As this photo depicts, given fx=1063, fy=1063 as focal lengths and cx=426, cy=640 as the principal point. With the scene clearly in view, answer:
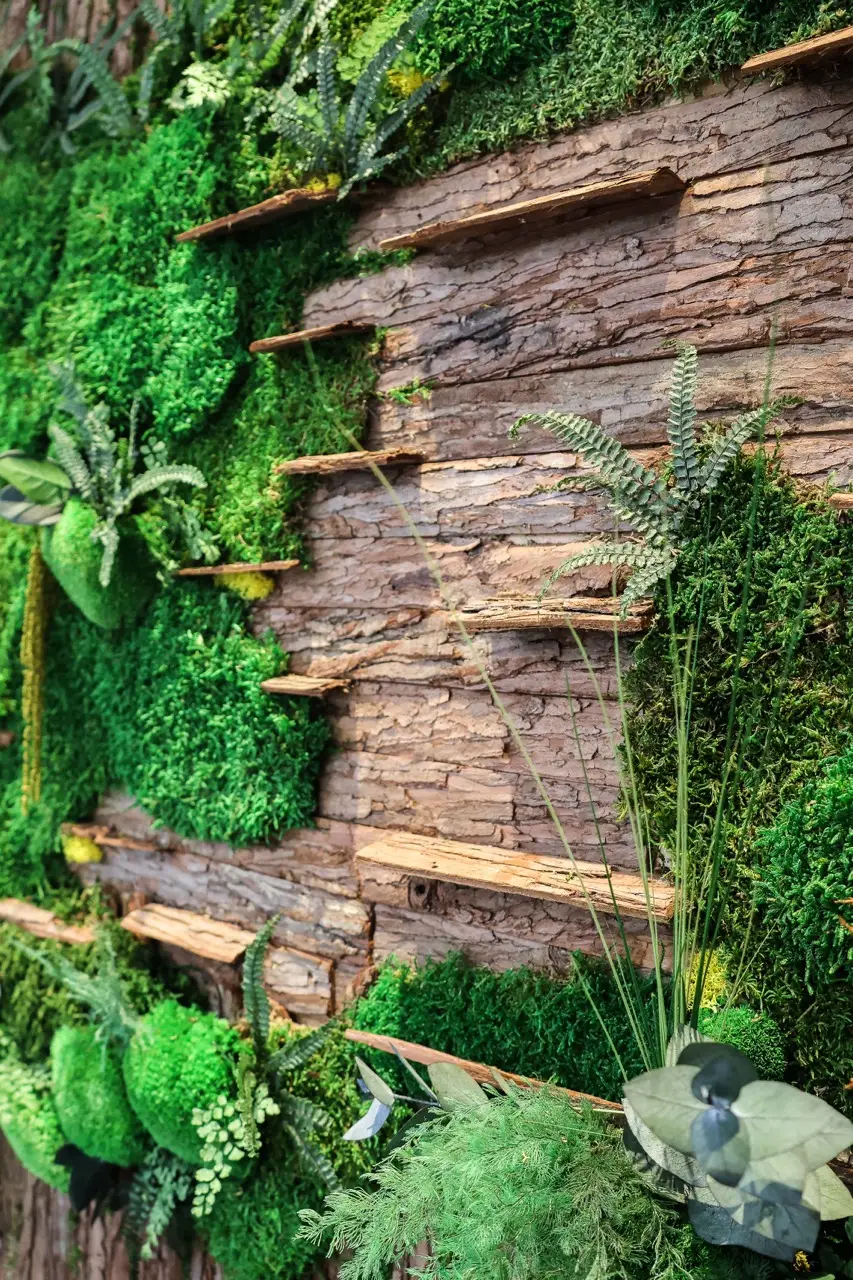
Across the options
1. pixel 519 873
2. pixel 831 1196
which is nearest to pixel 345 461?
pixel 519 873

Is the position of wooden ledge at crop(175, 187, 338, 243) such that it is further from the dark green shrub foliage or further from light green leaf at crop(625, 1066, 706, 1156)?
light green leaf at crop(625, 1066, 706, 1156)

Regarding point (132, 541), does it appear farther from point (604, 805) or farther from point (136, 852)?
point (604, 805)

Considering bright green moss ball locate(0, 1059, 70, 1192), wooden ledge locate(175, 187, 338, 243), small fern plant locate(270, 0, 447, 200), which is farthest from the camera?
bright green moss ball locate(0, 1059, 70, 1192)

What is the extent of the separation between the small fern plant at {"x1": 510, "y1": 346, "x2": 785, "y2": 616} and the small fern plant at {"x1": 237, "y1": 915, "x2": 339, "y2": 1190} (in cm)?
107

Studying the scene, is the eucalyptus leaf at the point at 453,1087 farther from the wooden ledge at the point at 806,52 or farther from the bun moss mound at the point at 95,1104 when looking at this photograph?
the wooden ledge at the point at 806,52

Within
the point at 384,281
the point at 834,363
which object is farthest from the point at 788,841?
the point at 384,281

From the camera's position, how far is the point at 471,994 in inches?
75.7

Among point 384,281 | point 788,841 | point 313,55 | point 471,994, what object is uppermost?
point 313,55

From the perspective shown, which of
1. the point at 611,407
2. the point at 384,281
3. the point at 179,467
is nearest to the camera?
the point at 611,407

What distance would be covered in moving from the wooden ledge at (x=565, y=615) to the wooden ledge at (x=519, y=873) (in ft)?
1.27

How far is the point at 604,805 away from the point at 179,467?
1171mm

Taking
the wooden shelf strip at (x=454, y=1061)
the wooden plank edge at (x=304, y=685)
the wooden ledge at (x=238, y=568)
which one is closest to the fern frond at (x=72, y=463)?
the wooden ledge at (x=238, y=568)

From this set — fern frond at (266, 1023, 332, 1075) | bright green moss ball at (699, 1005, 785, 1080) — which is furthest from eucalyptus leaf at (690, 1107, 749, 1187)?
fern frond at (266, 1023, 332, 1075)

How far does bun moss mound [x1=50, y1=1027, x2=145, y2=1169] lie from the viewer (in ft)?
7.98
